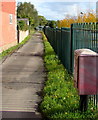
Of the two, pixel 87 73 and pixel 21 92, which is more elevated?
pixel 87 73

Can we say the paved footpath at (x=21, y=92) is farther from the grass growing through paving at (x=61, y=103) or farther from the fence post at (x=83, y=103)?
the fence post at (x=83, y=103)

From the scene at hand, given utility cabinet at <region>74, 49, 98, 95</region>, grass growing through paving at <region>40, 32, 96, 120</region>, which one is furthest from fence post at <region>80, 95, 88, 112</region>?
utility cabinet at <region>74, 49, 98, 95</region>

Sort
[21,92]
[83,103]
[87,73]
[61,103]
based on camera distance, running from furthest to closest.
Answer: [21,92] < [61,103] < [83,103] < [87,73]

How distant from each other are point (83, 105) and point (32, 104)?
125cm

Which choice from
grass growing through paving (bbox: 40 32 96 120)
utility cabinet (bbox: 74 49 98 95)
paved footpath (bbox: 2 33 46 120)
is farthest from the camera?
paved footpath (bbox: 2 33 46 120)

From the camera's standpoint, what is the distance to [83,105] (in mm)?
4922

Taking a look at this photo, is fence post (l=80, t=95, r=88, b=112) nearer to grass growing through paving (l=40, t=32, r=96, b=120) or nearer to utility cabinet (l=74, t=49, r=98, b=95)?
grass growing through paving (l=40, t=32, r=96, b=120)

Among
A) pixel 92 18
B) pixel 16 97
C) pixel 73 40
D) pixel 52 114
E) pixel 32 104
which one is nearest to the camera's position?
pixel 52 114

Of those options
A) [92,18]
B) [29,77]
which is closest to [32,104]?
[29,77]

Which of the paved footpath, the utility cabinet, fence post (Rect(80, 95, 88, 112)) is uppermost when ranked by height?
the utility cabinet

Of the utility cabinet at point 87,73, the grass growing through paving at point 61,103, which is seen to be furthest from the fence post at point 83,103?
the utility cabinet at point 87,73

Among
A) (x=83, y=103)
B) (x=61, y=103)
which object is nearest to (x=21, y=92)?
(x=61, y=103)

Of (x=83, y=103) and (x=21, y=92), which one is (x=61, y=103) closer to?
(x=83, y=103)

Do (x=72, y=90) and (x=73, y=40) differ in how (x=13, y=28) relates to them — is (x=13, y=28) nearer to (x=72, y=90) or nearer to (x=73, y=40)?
(x=73, y=40)
